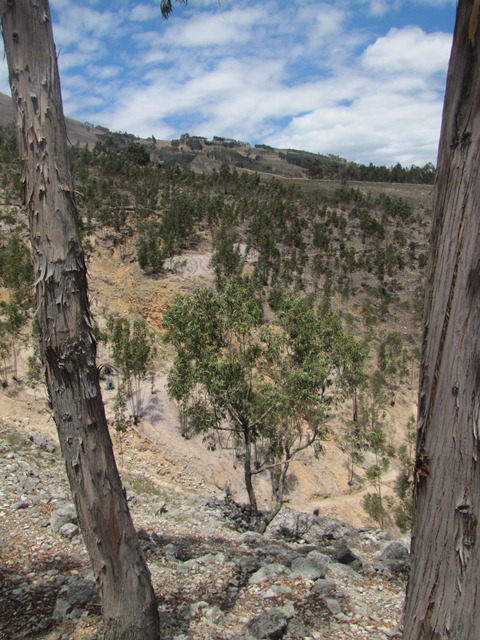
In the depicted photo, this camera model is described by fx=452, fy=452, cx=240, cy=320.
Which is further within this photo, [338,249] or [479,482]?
[338,249]

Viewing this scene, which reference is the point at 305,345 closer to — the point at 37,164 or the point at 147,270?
the point at 37,164

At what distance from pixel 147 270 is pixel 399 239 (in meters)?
15.5

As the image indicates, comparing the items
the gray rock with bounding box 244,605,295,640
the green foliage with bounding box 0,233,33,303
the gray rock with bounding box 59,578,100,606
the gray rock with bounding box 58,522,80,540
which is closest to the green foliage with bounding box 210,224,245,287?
→ the green foliage with bounding box 0,233,33,303

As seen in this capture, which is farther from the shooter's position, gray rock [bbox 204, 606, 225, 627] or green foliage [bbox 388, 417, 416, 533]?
green foliage [bbox 388, 417, 416, 533]

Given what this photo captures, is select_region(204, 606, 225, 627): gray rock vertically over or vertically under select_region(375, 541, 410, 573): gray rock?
over

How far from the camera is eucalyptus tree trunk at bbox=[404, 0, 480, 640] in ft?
4.07

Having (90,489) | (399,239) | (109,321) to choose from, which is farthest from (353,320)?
(90,489)

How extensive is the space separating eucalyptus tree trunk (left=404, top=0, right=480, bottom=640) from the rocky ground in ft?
8.03

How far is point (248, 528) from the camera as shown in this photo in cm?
868

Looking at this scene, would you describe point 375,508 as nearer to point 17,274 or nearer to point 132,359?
point 132,359

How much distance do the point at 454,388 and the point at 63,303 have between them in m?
2.08

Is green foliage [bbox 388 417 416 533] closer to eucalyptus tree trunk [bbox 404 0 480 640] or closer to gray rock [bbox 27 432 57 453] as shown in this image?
gray rock [bbox 27 432 57 453]

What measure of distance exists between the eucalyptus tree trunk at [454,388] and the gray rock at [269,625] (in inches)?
89.7

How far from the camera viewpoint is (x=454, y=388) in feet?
4.24
